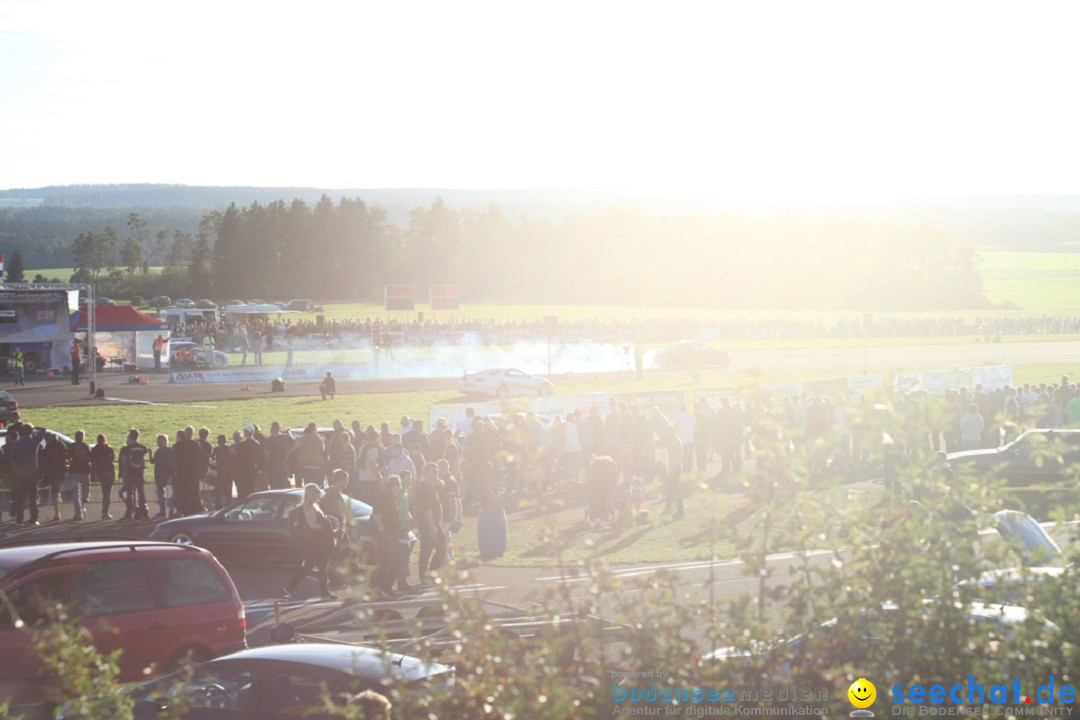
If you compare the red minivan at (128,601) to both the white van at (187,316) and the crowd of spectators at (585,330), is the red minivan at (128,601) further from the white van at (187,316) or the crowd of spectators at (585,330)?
the white van at (187,316)

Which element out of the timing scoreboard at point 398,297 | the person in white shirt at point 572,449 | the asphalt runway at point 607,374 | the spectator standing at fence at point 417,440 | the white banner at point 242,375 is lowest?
the asphalt runway at point 607,374

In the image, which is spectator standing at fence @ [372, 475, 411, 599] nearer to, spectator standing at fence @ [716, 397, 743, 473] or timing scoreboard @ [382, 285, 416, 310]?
spectator standing at fence @ [716, 397, 743, 473]

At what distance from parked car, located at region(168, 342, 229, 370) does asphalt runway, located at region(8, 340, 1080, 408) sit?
8.18ft

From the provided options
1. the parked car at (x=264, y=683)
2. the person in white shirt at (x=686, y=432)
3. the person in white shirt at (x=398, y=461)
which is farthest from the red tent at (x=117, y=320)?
the parked car at (x=264, y=683)

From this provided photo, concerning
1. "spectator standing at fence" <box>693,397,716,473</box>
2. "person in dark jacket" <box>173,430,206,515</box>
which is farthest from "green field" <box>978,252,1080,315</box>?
"person in dark jacket" <box>173,430,206,515</box>

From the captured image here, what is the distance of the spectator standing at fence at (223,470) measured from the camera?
2036 cm

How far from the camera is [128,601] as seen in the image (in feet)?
31.9

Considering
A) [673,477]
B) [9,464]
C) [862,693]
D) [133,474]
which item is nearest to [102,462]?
[133,474]

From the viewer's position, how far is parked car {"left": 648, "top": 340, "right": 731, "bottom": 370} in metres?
53.6

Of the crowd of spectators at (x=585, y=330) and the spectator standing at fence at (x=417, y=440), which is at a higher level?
the spectator standing at fence at (x=417, y=440)

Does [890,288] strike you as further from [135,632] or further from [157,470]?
[135,632]

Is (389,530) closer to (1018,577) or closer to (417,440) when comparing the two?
(417,440)

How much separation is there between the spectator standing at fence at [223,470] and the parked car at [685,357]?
35.0m

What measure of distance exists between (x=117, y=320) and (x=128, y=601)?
154 ft
